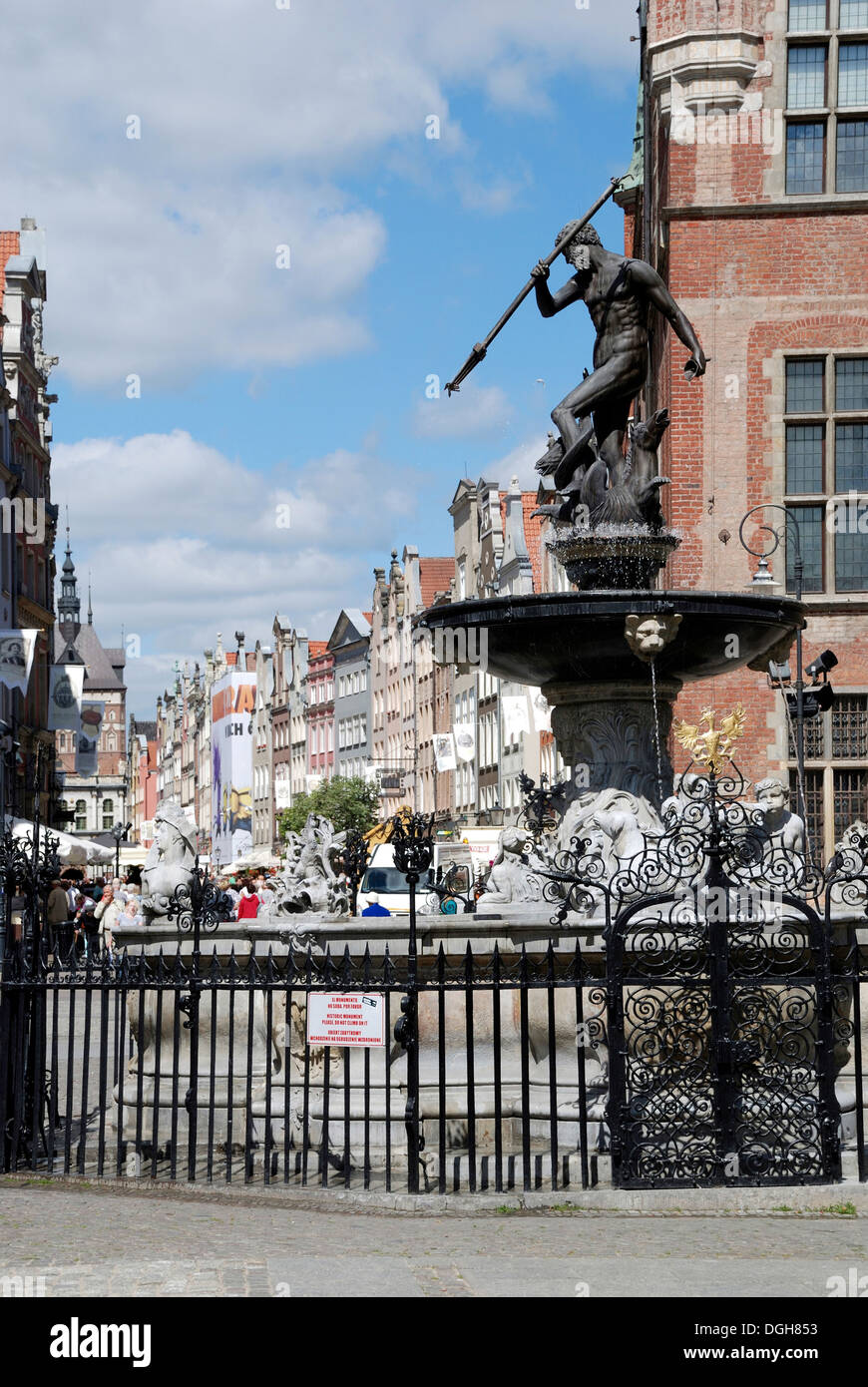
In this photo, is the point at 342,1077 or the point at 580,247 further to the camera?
the point at 580,247

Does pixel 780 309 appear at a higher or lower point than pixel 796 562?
higher

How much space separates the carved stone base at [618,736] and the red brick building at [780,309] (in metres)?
13.6

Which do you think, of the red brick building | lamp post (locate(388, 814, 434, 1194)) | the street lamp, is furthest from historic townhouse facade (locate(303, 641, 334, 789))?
lamp post (locate(388, 814, 434, 1194))

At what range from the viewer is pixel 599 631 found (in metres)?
12.8

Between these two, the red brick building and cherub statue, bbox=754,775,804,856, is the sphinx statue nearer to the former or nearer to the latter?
→ cherub statue, bbox=754,775,804,856

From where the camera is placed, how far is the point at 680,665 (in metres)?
13.5

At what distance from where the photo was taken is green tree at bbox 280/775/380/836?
289 feet

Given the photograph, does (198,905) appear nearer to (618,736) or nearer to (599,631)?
(599,631)

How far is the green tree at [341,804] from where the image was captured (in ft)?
289

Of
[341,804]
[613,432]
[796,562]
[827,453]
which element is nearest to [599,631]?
[613,432]

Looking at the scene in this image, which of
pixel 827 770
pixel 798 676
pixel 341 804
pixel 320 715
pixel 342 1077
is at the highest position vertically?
pixel 320 715

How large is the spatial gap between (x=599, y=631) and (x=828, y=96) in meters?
17.3

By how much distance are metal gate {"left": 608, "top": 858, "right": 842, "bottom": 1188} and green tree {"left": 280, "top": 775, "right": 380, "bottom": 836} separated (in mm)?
75676

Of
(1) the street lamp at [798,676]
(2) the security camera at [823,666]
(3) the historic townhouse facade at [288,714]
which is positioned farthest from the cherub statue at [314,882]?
(3) the historic townhouse facade at [288,714]
